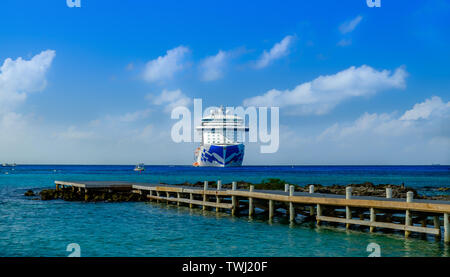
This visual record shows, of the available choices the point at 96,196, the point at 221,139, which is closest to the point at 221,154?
the point at 221,139

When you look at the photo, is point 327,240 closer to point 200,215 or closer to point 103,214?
point 200,215

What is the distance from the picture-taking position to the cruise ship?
354 feet

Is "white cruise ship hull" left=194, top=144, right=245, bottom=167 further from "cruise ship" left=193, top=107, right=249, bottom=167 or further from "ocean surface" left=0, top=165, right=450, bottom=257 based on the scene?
"ocean surface" left=0, top=165, right=450, bottom=257

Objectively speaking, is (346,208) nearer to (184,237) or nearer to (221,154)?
(184,237)

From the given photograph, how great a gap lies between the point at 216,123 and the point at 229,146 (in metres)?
8.80

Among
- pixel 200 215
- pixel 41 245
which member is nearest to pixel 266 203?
pixel 200 215

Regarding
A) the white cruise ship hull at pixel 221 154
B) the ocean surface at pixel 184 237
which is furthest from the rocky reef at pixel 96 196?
the white cruise ship hull at pixel 221 154

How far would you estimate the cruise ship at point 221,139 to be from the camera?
108 m

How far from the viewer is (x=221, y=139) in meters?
113

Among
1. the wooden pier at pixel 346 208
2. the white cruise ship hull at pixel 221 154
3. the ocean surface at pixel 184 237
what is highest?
the white cruise ship hull at pixel 221 154

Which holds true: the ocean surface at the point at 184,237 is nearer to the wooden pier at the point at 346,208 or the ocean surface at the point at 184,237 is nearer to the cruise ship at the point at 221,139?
the wooden pier at the point at 346,208

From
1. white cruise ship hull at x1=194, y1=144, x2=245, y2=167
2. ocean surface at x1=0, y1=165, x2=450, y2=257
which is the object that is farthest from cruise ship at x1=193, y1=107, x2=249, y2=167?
ocean surface at x1=0, y1=165, x2=450, y2=257

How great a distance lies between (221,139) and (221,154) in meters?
5.84
